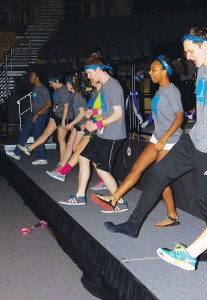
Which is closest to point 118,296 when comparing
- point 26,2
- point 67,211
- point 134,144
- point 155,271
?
point 155,271

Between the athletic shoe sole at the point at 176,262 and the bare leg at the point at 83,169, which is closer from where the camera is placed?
the athletic shoe sole at the point at 176,262

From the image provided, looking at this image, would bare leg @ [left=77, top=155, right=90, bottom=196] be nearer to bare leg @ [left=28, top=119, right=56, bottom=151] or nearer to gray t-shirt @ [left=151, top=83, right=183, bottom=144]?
gray t-shirt @ [left=151, top=83, right=183, bottom=144]

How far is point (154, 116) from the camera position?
4.29 meters

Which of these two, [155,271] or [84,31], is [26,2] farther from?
[155,271]

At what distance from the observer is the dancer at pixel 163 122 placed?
4.09 m

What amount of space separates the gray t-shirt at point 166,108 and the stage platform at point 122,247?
0.76 metres

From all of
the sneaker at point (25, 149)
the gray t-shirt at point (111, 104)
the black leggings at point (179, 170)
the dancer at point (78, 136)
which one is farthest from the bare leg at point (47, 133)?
the black leggings at point (179, 170)

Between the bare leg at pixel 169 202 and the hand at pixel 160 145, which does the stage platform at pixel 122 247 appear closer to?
the bare leg at pixel 169 202

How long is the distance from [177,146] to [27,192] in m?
4.14

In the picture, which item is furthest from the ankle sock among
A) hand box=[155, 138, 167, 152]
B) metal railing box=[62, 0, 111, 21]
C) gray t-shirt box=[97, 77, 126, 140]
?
metal railing box=[62, 0, 111, 21]

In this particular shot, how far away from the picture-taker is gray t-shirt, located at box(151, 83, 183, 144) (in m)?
4.11

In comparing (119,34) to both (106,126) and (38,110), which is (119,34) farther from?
(106,126)

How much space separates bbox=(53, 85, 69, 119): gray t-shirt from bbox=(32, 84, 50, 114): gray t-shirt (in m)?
0.56

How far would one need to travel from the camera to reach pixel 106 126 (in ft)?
15.4
